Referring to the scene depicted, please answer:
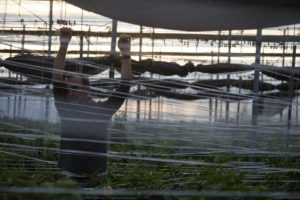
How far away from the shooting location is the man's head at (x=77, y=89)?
1850 mm

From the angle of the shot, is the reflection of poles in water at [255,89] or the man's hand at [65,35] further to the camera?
the reflection of poles in water at [255,89]

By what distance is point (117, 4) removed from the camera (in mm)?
1767

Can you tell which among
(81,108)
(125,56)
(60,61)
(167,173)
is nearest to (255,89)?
(167,173)

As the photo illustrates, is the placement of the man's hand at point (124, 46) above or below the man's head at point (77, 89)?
above

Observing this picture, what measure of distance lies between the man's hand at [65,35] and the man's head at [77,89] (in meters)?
0.20

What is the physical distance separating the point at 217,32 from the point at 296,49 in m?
0.62

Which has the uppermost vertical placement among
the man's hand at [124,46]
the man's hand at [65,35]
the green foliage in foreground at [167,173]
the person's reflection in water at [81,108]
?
the man's hand at [65,35]

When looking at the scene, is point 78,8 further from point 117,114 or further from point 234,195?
point 234,195

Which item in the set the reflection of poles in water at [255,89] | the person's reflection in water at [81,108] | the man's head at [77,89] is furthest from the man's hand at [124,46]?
the reflection of poles in water at [255,89]

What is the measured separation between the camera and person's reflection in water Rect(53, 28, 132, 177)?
184 centimetres

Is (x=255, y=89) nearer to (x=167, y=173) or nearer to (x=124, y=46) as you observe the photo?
(x=167, y=173)

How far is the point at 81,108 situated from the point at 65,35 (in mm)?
410

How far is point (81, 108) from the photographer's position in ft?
6.05

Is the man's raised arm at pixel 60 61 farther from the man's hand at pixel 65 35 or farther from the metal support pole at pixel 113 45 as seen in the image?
the metal support pole at pixel 113 45
